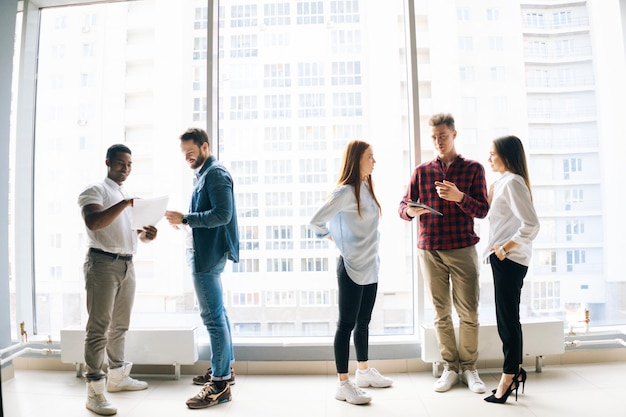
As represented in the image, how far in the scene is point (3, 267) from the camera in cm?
130

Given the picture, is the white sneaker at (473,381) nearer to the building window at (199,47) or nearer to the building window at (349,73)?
the building window at (349,73)

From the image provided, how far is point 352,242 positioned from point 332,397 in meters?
0.91

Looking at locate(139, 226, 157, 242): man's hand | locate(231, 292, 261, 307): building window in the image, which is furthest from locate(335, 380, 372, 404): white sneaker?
locate(139, 226, 157, 242): man's hand

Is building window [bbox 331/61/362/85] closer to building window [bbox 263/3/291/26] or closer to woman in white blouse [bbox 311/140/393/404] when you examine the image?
building window [bbox 263/3/291/26]

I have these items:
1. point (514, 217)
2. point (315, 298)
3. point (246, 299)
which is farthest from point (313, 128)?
point (514, 217)

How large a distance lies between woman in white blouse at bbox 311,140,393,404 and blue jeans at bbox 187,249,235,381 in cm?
62

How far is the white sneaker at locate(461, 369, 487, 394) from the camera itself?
7.86ft

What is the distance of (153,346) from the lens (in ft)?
8.91

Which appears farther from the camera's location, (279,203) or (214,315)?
(279,203)

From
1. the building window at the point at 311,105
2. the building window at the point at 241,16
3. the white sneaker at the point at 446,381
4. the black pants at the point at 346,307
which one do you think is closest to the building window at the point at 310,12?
the building window at the point at 241,16

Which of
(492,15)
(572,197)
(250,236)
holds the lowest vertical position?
(250,236)

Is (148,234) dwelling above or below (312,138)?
below

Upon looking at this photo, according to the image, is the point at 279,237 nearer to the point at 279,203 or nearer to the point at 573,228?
the point at 279,203

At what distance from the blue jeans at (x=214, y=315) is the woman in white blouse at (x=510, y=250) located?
58.5 inches
